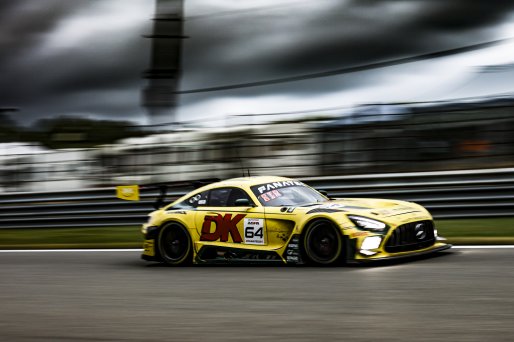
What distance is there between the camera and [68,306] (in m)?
7.66

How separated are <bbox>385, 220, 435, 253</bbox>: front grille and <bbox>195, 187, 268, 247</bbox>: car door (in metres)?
1.60

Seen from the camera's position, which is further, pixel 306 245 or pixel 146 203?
pixel 146 203

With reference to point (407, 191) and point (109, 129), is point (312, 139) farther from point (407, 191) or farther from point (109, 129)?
point (109, 129)

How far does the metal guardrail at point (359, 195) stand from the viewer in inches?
602

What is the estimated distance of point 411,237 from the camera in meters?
9.80

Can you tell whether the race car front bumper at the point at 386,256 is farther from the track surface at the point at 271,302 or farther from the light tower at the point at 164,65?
the light tower at the point at 164,65

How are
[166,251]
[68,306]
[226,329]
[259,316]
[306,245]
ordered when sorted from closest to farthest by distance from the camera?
[226,329] < [259,316] < [68,306] < [306,245] < [166,251]

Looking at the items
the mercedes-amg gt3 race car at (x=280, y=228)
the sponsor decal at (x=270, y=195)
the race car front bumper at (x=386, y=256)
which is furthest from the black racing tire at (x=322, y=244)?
the sponsor decal at (x=270, y=195)

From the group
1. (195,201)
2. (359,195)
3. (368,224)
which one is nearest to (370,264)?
(368,224)

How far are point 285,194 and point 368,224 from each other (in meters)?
1.57

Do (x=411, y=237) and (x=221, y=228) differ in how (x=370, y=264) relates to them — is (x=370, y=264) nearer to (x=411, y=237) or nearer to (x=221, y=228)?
(x=411, y=237)

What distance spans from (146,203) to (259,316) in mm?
12193

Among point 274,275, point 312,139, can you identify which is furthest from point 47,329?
point 312,139

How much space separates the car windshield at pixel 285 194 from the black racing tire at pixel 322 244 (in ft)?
2.44
